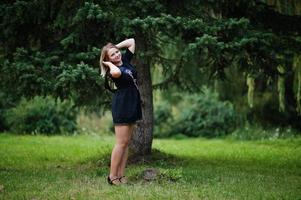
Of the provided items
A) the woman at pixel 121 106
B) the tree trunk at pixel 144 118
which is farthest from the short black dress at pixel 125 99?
the tree trunk at pixel 144 118

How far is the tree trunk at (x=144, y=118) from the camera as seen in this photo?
32.5ft

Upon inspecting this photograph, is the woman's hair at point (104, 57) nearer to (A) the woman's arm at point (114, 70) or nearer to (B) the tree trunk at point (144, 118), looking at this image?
(A) the woman's arm at point (114, 70)

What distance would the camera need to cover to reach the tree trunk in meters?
9.91

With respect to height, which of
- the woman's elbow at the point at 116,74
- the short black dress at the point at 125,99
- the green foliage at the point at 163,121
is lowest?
the green foliage at the point at 163,121

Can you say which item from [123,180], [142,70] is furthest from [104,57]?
[142,70]

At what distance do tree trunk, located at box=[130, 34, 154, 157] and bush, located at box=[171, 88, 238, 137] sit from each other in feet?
28.6

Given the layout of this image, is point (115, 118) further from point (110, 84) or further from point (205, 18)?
point (205, 18)

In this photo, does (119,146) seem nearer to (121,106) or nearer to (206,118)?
(121,106)

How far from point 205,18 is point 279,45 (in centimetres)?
134

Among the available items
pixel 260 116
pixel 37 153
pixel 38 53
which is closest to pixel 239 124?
pixel 260 116

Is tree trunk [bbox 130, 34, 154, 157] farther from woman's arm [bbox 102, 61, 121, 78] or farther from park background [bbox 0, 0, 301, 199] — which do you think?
woman's arm [bbox 102, 61, 121, 78]

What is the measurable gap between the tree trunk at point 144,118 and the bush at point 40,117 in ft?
27.1

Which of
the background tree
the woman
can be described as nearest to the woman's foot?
the woman

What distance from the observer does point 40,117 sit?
61.0ft
